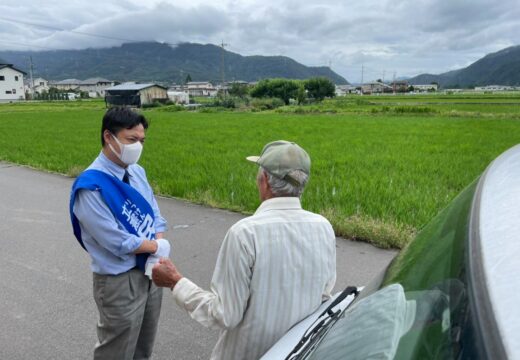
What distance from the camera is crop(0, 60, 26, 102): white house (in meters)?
70.6

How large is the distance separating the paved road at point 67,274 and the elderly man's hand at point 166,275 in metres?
1.17

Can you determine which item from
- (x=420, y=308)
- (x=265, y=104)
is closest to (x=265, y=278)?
(x=420, y=308)

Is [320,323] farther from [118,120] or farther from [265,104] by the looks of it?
[265,104]

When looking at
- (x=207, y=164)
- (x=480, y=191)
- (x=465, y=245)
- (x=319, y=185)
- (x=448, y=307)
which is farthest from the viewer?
(x=207, y=164)

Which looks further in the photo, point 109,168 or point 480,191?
point 109,168

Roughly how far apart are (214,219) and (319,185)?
2.09m

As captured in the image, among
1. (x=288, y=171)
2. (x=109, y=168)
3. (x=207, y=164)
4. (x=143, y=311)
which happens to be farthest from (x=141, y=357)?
(x=207, y=164)

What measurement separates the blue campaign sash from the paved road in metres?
1.07

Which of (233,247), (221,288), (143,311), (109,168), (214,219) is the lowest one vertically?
(214,219)

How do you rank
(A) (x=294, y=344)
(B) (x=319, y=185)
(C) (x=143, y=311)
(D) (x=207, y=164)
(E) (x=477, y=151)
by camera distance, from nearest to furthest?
(A) (x=294, y=344), (C) (x=143, y=311), (B) (x=319, y=185), (D) (x=207, y=164), (E) (x=477, y=151)

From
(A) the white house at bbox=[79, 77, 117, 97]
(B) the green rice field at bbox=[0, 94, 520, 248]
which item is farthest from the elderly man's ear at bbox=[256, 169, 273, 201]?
A: (A) the white house at bbox=[79, 77, 117, 97]

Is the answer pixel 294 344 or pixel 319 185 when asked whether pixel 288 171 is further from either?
pixel 319 185

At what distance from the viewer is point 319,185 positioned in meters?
7.07

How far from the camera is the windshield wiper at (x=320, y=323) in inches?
57.9
